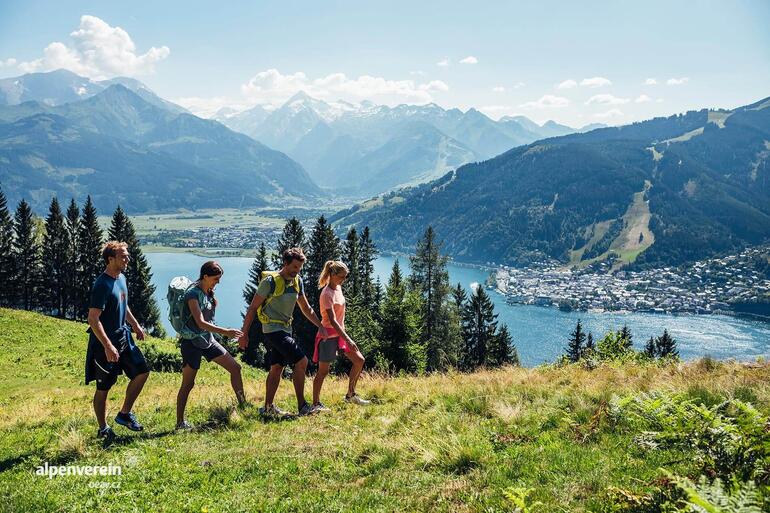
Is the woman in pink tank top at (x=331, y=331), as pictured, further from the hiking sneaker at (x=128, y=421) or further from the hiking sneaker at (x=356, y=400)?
the hiking sneaker at (x=128, y=421)

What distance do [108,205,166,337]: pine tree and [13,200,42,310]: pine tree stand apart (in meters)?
12.7

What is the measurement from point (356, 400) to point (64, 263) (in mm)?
69252

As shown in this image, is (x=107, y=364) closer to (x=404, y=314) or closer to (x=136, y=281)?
(x=404, y=314)

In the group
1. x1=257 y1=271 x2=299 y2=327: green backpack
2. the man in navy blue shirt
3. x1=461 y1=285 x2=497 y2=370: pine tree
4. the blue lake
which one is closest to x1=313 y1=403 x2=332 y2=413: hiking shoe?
x1=257 y1=271 x2=299 y2=327: green backpack

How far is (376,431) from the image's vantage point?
24.7ft

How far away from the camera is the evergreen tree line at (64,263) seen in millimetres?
61500

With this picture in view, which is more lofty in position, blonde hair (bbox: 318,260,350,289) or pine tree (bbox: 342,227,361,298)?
blonde hair (bbox: 318,260,350,289)

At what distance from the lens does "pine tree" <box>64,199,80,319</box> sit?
208 ft

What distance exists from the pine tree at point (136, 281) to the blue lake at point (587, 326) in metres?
45.5

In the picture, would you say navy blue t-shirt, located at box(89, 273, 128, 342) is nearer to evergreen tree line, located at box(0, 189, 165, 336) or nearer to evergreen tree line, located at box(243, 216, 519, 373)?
evergreen tree line, located at box(243, 216, 519, 373)

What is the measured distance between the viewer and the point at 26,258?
64.8 m

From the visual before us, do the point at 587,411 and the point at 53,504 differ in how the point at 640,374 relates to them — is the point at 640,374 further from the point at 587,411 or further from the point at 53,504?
the point at 53,504

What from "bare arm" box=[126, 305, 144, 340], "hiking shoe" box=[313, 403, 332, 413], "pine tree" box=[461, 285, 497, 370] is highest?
"bare arm" box=[126, 305, 144, 340]

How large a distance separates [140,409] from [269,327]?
374 centimetres
